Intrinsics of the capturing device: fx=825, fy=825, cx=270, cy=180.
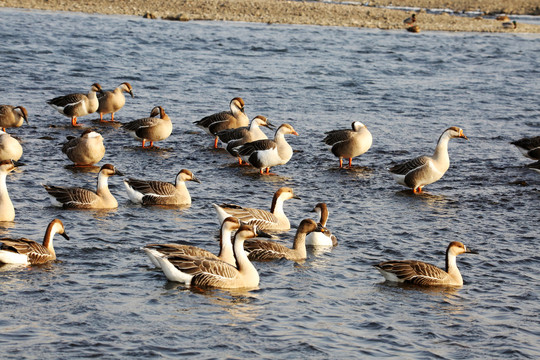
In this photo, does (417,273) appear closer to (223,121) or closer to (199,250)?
(199,250)

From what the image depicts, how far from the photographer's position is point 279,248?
14.0 meters

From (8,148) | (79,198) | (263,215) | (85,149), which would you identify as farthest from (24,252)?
(85,149)

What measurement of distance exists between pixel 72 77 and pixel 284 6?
33125 mm

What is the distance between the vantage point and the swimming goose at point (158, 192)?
16797mm

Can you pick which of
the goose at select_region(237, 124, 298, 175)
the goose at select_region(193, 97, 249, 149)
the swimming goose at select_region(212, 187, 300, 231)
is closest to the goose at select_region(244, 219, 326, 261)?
the swimming goose at select_region(212, 187, 300, 231)

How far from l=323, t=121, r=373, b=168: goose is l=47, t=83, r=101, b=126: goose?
7.90 meters

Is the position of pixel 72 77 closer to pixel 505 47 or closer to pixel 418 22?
pixel 505 47

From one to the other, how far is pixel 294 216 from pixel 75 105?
10180mm

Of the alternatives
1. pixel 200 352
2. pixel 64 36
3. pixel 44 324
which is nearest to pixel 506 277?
pixel 200 352

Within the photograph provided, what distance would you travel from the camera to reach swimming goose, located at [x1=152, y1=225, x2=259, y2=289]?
12.4 metres

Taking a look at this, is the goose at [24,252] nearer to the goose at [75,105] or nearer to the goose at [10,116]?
the goose at [10,116]

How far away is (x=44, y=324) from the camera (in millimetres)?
10781

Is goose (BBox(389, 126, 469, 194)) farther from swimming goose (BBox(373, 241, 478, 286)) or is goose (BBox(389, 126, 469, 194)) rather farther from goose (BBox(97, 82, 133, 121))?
goose (BBox(97, 82, 133, 121))

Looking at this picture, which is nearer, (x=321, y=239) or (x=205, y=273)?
(x=205, y=273)
